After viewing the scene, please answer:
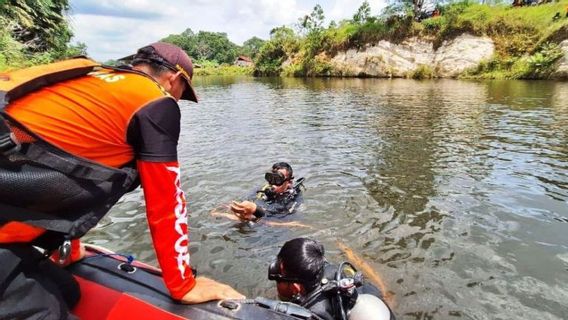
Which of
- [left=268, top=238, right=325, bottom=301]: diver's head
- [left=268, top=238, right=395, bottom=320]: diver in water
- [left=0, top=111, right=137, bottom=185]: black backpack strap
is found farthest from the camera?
[left=268, top=238, right=325, bottom=301]: diver's head

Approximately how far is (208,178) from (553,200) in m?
6.59

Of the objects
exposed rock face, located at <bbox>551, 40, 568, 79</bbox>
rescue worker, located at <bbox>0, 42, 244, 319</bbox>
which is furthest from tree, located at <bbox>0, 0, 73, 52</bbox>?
exposed rock face, located at <bbox>551, 40, 568, 79</bbox>

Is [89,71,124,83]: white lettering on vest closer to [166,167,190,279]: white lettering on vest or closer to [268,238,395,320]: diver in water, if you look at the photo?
[166,167,190,279]: white lettering on vest

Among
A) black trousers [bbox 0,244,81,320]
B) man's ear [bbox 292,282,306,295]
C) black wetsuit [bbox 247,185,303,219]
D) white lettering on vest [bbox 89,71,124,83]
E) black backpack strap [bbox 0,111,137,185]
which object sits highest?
white lettering on vest [bbox 89,71,124,83]

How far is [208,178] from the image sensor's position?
8875 mm

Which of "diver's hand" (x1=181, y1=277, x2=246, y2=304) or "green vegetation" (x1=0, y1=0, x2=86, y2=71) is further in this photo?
"green vegetation" (x1=0, y1=0, x2=86, y2=71)

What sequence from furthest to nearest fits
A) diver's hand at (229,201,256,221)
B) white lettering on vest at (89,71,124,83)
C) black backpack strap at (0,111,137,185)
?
diver's hand at (229,201,256,221) < white lettering on vest at (89,71,124,83) < black backpack strap at (0,111,137,185)

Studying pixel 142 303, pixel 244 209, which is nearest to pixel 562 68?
pixel 244 209

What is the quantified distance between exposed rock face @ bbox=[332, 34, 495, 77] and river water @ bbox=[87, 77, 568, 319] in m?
20.2

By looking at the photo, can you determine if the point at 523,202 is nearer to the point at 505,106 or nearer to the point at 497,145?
the point at 497,145

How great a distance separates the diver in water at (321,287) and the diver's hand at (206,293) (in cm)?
65

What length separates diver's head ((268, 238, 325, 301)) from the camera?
330 centimetres

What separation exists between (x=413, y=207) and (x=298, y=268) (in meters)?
4.23

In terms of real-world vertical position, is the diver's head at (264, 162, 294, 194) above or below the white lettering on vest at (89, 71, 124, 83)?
below
